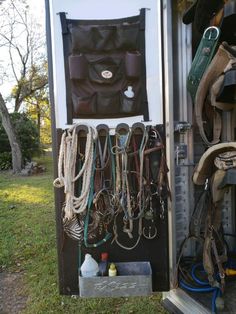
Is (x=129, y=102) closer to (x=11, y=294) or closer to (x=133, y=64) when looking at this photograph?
(x=133, y=64)

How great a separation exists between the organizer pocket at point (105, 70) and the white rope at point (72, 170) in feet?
0.92

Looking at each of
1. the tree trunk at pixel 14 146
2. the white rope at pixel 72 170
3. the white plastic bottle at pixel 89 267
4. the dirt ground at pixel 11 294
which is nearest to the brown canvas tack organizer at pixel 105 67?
the white rope at pixel 72 170

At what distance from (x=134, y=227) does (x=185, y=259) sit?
57cm

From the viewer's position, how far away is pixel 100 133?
1.78m

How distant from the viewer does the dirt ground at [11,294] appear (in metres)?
2.60

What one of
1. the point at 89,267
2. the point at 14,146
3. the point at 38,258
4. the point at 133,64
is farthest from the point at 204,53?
the point at 14,146

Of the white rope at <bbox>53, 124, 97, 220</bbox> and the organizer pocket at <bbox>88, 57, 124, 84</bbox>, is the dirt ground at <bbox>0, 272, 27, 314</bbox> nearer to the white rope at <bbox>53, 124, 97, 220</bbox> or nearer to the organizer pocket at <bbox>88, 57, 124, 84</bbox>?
the white rope at <bbox>53, 124, 97, 220</bbox>

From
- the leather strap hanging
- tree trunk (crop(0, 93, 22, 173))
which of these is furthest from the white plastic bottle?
tree trunk (crop(0, 93, 22, 173))

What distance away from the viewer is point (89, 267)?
5.77ft

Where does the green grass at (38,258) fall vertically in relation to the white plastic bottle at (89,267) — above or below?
below

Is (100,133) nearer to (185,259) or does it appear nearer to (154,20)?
(154,20)

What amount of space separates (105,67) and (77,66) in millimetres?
156

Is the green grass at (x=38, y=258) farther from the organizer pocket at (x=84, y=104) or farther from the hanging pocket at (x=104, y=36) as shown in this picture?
the hanging pocket at (x=104, y=36)

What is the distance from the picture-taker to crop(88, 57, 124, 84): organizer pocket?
1.73 meters
